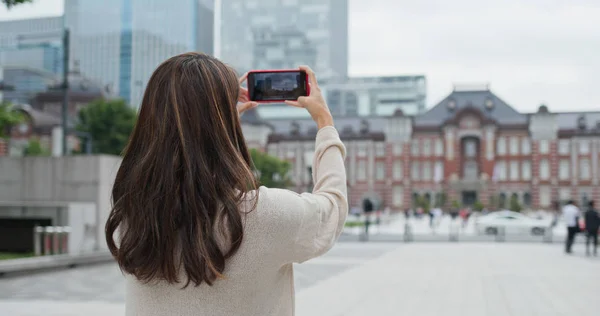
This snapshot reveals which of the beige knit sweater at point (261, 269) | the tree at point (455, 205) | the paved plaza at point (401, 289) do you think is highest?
the beige knit sweater at point (261, 269)

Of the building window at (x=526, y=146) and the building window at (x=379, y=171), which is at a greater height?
the building window at (x=526, y=146)

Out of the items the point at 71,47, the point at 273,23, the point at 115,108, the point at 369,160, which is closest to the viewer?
the point at 71,47

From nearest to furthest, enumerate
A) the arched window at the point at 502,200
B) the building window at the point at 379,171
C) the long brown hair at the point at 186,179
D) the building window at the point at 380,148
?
the long brown hair at the point at 186,179 < the arched window at the point at 502,200 < the building window at the point at 380,148 < the building window at the point at 379,171

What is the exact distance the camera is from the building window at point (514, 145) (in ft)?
206

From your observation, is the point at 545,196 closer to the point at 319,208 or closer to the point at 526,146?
the point at 526,146

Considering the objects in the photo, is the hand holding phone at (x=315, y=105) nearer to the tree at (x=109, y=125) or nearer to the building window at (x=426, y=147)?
the tree at (x=109, y=125)

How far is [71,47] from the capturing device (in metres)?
16.0

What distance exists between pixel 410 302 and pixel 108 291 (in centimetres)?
380

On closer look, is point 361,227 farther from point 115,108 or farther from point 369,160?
point 369,160

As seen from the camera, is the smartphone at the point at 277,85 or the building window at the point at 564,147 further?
the building window at the point at 564,147

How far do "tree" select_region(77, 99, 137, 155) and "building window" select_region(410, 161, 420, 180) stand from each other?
90.7 ft

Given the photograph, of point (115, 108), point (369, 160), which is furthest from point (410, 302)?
point (369, 160)

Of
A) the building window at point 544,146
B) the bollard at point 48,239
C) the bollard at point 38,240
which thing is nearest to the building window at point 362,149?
the building window at point 544,146

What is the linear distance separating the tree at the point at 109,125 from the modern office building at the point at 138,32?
117 ft
